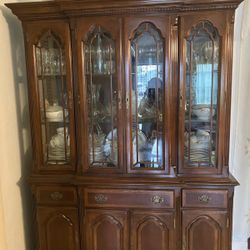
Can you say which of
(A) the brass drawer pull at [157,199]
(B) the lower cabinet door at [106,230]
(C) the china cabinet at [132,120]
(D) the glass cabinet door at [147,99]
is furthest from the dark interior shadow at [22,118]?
(A) the brass drawer pull at [157,199]

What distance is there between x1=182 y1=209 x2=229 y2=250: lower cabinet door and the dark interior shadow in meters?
1.25

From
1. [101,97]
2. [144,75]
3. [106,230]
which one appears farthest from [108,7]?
[106,230]

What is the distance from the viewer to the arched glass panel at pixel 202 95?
171cm

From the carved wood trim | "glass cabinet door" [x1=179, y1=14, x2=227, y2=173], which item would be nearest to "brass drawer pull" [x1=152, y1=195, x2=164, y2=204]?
"glass cabinet door" [x1=179, y1=14, x2=227, y2=173]

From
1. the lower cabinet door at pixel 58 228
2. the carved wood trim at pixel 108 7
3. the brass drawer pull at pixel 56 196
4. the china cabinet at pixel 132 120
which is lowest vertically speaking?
the lower cabinet door at pixel 58 228

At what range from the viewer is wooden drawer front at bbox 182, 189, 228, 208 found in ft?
5.83

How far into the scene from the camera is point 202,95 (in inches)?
70.2

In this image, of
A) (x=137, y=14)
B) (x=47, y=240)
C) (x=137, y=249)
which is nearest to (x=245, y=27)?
(x=137, y=14)

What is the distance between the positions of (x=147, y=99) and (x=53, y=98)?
68cm

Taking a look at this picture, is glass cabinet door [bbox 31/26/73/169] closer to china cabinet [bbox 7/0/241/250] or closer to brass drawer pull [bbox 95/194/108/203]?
china cabinet [bbox 7/0/241/250]

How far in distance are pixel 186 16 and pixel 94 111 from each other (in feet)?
2.85

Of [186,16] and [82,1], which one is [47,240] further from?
[186,16]

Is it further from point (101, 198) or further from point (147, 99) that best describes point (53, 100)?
point (101, 198)

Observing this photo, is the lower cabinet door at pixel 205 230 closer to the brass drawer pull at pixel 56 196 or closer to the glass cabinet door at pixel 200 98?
the glass cabinet door at pixel 200 98
